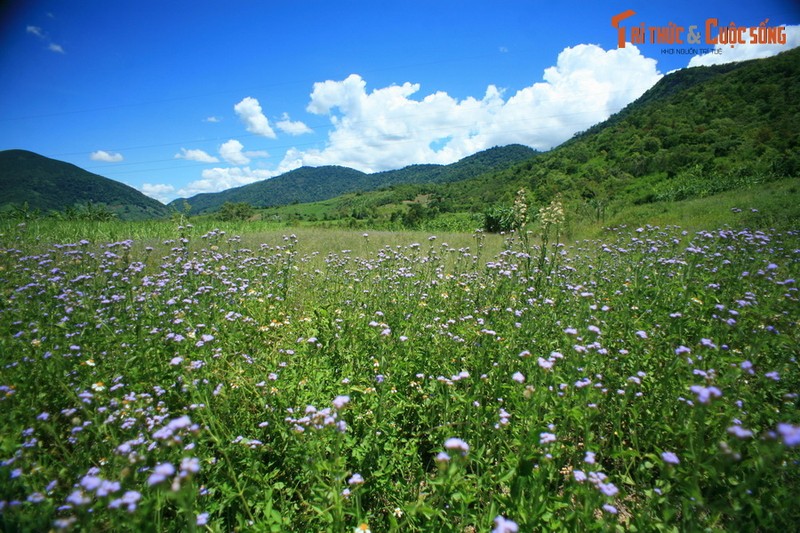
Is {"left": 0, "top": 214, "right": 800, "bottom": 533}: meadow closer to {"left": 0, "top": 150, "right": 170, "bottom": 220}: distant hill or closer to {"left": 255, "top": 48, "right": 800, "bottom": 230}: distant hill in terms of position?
{"left": 255, "top": 48, "right": 800, "bottom": 230}: distant hill

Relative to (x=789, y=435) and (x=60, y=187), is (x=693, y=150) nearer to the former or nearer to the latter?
(x=789, y=435)

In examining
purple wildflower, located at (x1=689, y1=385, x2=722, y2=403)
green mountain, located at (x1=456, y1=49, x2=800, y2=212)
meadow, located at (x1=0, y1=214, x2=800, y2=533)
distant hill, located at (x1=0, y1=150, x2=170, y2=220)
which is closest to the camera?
purple wildflower, located at (x1=689, y1=385, x2=722, y2=403)

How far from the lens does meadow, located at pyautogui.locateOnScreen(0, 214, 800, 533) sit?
189cm

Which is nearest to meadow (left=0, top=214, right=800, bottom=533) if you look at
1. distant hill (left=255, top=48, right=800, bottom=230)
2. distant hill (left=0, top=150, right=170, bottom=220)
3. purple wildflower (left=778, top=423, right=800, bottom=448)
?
purple wildflower (left=778, top=423, right=800, bottom=448)

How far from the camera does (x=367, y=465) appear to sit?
2660 mm

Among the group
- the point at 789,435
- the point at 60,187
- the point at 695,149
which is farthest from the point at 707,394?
the point at 60,187

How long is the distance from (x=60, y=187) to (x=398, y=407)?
529 ft

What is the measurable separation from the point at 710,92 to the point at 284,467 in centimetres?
8077

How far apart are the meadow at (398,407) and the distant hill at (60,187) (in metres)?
117

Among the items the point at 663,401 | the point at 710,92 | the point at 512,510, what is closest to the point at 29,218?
the point at 512,510

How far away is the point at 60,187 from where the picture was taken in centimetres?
10938

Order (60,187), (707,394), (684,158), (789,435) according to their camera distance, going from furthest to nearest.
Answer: (60,187), (684,158), (707,394), (789,435)

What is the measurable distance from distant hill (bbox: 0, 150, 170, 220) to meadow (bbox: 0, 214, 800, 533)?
4618 inches

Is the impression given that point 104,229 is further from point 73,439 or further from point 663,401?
point 663,401
